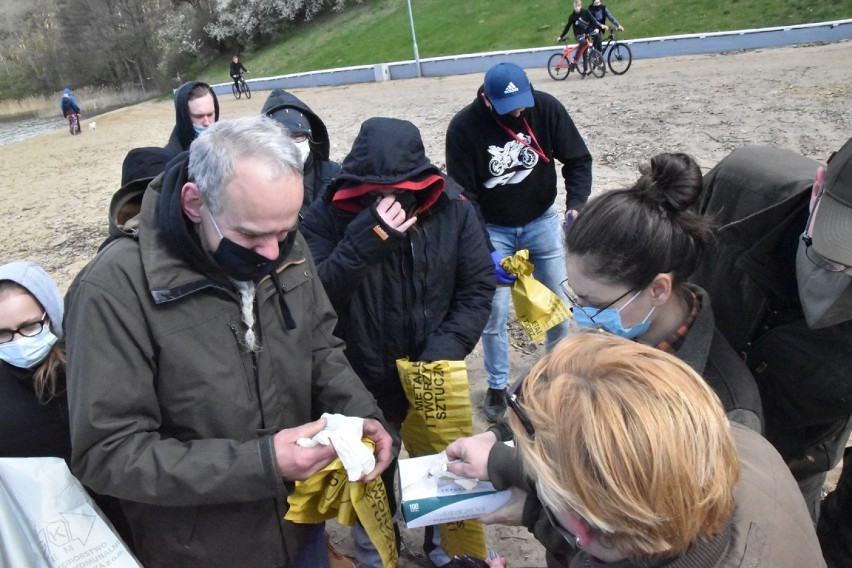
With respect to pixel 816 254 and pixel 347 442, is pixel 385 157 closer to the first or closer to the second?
pixel 347 442

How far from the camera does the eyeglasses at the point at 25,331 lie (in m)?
2.17

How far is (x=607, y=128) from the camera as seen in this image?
1012cm

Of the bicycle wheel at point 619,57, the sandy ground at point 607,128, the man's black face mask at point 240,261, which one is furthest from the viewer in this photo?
the bicycle wheel at point 619,57

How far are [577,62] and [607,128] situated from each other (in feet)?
21.2

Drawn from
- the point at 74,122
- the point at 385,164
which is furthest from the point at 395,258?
the point at 74,122

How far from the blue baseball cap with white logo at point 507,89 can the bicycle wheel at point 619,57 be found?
43.4 feet

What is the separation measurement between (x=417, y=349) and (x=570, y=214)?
0.98 meters

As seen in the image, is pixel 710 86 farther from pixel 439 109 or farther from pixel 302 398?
pixel 302 398

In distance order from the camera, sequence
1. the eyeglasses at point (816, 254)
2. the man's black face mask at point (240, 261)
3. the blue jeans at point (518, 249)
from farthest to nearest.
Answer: the blue jeans at point (518, 249), the man's black face mask at point (240, 261), the eyeglasses at point (816, 254)

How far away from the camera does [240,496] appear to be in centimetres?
176

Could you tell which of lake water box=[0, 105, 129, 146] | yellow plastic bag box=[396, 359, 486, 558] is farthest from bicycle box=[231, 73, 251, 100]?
yellow plastic bag box=[396, 359, 486, 558]

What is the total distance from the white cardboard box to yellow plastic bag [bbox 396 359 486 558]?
62 centimetres

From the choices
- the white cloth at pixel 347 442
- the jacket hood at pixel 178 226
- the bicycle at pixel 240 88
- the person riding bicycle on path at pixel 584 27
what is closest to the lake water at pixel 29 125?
the bicycle at pixel 240 88

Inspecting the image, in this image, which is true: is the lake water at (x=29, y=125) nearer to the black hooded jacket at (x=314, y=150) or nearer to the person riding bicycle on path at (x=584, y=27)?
the person riding bicycle on path at (x=584, y=27)
